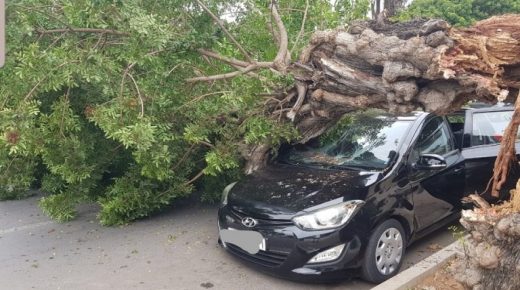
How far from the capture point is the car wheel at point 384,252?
Answer: 14.3 feet

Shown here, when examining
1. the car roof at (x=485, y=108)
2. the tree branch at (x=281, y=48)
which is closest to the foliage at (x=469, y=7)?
the car roof at (x=485, y=108)

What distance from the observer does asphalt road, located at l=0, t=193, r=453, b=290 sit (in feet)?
14.9

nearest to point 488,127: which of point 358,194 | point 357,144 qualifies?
point 357,144

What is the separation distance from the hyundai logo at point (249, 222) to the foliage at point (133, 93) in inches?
35.9

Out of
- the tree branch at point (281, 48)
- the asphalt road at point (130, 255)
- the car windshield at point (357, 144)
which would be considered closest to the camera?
the asphalt road at point (130, 255)

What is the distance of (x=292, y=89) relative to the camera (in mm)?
5418

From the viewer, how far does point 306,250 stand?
417 centimetres

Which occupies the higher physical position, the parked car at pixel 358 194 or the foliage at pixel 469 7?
the foliage at pixel 469 7

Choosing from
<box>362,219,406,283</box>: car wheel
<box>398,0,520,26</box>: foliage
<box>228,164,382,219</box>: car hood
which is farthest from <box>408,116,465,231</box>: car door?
<box>398,0,520,26</box>: foliage

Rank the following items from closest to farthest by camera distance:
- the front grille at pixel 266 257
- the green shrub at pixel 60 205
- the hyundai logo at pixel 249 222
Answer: the front grille at pixel 266 257 < the hyundai logo at pixel 249 222 < the green shrub at pixel 60 205

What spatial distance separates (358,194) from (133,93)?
243 cm

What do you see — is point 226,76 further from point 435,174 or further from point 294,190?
point 435,174

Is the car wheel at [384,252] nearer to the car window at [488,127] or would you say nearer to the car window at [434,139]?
the car window at [434,139]

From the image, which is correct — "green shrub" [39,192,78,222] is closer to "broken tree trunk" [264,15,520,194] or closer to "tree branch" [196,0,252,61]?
"tree branch" [196,0,252,61]
